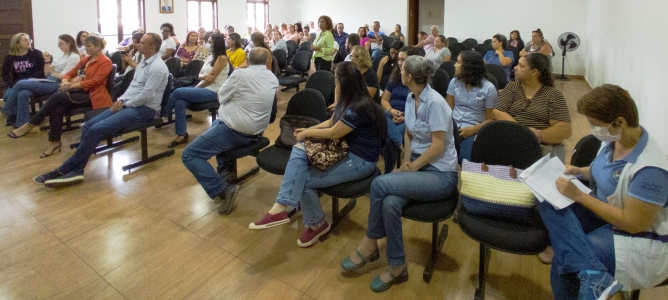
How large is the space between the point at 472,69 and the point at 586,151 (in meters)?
1.16

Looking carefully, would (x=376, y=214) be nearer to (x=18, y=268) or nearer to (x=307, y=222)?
(x=307, y=222)

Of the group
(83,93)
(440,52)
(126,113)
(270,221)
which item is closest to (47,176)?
(126,113)

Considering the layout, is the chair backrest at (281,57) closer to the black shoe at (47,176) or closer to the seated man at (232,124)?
the seated man at (232,124)

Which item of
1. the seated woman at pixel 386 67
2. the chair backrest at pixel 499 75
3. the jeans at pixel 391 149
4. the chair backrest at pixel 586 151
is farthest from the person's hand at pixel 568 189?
the seated woman at pixel 386 67

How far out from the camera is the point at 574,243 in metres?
1.71

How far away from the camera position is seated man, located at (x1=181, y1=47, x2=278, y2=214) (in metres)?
3.21

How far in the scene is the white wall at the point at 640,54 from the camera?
11.7 ft

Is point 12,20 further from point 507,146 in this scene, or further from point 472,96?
point 507,146

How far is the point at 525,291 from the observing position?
2.27m

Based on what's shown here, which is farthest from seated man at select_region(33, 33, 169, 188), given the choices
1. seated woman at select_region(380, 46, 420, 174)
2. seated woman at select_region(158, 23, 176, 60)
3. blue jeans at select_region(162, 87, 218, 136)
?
seated woman at select_region(158, 23, 176, 60)

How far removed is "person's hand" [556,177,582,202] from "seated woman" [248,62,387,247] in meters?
1.07

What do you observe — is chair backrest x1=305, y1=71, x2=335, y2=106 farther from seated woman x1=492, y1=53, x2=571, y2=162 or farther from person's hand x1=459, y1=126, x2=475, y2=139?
seated woman x1=492, y1=53, x2=571, y2=162

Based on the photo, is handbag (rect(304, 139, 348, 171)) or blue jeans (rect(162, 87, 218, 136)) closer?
handbag (rect(304, 139, 348, 171))

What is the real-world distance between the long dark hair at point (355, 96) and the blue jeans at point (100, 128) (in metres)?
2.32
